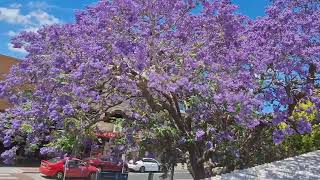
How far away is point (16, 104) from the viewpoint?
12242 millimetres

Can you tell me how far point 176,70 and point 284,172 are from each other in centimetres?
310

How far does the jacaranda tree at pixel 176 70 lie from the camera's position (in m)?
10.4

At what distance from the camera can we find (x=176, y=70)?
Result: 10508 millimetres

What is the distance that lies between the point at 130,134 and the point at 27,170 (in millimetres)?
22840

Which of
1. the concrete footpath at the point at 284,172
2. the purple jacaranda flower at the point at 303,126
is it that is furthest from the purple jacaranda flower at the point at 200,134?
the purple jacaranda flower at the point at 303,126

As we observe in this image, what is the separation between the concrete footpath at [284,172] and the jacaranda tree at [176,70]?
65 centimetres

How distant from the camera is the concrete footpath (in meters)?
9.90

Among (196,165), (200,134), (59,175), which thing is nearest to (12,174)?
(59,175)

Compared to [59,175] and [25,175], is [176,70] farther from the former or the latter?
[25,175]

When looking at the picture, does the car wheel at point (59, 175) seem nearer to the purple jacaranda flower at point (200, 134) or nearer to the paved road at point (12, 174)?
the paved road at point (12, 174)

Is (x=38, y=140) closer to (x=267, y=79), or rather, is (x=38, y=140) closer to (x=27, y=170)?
(x=267, y=79)

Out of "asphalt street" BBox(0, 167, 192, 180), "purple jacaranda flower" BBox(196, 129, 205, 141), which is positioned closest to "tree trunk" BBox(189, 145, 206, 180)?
"purple jacaranda flower" BBox(196, 129, 205, 141)

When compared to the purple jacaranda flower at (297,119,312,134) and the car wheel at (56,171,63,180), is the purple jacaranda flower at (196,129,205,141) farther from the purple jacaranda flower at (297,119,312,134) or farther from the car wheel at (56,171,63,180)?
the car wheel at (56,171,63,180)

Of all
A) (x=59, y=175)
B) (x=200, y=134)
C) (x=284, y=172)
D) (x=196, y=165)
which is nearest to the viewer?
(x=284, y=172)
